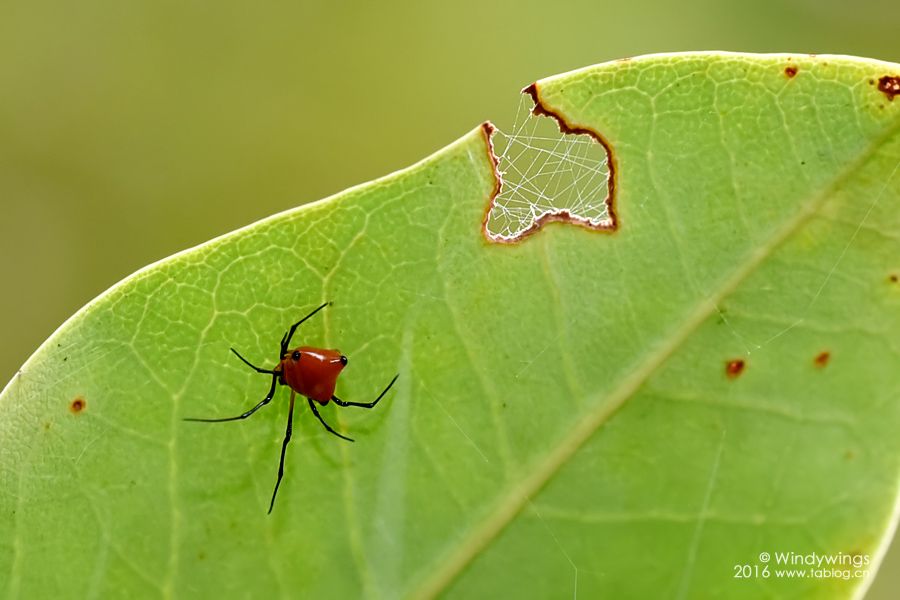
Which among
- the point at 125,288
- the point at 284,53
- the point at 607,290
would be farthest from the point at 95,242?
the point at 607,290

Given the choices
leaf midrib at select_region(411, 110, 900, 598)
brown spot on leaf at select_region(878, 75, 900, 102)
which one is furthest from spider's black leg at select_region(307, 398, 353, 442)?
brown spot on leaf at select_region(878, 75, 900, 102)

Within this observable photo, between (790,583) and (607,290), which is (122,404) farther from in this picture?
(790,583)

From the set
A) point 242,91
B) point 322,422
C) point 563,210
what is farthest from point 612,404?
point 242,91

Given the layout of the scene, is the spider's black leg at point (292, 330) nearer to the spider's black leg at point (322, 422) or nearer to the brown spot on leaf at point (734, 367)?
the spider's black leg at point (322, 422)

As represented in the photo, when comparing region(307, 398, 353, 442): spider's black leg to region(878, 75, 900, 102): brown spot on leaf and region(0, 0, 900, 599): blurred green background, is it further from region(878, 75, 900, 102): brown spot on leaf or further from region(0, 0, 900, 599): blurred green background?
region(0, 0, 900, 599): blurred green background

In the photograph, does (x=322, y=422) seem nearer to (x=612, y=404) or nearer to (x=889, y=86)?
(x=612, y=404)

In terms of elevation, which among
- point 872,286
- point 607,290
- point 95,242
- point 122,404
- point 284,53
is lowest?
point 872,286

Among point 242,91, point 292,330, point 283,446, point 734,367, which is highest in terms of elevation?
point 242,91
